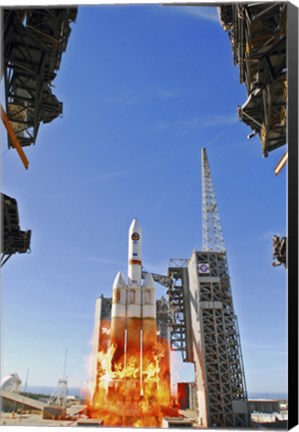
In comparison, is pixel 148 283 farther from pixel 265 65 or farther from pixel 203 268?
pixel 265 65

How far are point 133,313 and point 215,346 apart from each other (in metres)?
7.84

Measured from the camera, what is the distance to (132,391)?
95.9 ft

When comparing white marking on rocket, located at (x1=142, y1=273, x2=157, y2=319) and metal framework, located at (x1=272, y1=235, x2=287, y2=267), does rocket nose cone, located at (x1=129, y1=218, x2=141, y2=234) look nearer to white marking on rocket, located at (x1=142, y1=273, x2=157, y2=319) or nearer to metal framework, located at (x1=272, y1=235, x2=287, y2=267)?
white marking on rocket, located at (x1=142, y1=273, x2=157, y2=319)

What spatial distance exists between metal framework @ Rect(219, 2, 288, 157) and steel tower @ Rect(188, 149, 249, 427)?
65.8ft

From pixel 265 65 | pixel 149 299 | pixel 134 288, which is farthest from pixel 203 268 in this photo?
pixel 265 65

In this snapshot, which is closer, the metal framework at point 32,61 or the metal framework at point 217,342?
the metal framework at point 32,61

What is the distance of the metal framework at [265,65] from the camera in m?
13.3

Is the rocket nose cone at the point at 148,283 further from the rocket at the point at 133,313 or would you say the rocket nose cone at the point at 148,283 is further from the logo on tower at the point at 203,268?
the logo on tower at the point at 203,268

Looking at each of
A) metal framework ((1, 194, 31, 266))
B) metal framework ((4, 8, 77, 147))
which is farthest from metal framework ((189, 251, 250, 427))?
metal framework ((4, 8, 77, 147))

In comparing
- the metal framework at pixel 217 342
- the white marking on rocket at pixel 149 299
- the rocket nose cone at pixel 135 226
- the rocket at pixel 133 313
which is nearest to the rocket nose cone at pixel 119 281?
the rocket at pixel 133 313

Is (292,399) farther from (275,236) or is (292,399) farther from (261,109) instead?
(275,236)

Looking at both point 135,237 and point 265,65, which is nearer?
point 265,65

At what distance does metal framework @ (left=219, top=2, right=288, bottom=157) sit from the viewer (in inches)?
523

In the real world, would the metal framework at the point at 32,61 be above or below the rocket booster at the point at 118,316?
above
